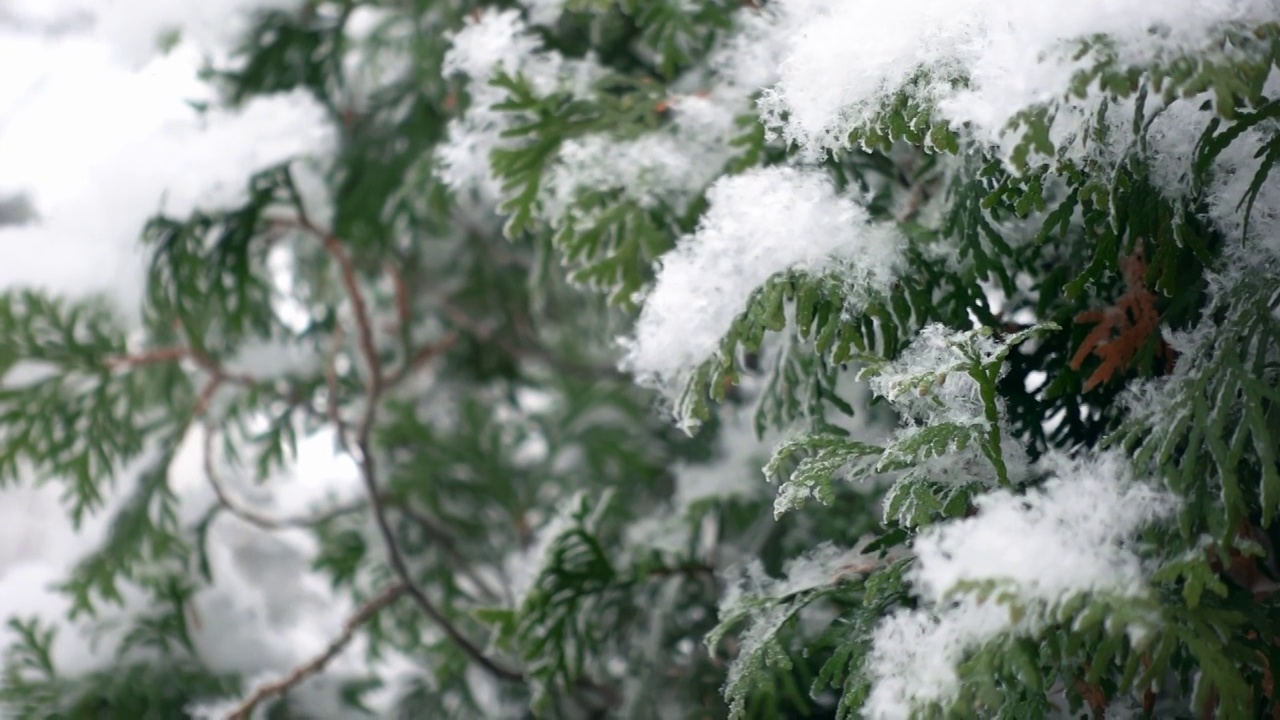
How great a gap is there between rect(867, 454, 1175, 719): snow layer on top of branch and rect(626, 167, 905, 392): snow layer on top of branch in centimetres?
24

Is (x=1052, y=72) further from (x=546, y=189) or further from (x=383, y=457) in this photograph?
(x=383, y=457)

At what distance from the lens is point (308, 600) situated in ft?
8.36

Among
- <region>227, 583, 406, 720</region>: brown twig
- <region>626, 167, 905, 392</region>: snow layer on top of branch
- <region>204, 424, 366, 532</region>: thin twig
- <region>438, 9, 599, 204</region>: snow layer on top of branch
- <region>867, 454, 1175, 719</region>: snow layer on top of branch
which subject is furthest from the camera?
<region>204, 424, 366, 532</region>: thin twig

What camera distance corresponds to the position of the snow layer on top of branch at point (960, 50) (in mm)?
748

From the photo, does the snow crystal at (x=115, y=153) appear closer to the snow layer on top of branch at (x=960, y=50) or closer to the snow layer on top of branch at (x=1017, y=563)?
the snow layer on top of branch at (x=960, y=50)

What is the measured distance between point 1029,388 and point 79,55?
1.77 metres

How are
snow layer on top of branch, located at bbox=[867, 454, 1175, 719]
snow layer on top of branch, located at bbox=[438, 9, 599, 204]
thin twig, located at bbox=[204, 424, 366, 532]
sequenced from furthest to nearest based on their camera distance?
1. thin twig, located at bbox=[204, 424, 366, 532]
2. snow layer on top of branch, located at bbox=[438, 9, 599, 204]
3. snow layer on top of branch, located at bbox=[867, 454, 1175, 719]

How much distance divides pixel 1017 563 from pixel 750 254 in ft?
1.14

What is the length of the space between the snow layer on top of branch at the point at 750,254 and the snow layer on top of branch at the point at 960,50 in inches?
2.4

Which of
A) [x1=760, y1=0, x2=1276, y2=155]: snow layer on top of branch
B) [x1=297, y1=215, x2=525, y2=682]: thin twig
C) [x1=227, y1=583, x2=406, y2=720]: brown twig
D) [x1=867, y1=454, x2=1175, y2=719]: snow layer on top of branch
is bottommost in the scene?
[x1=227, y1=583, x2=406, y2=720]: brown twig

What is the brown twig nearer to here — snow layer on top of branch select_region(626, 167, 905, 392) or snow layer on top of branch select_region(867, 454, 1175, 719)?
snow layer on top of branch select_region(626, 167, 905, 392)

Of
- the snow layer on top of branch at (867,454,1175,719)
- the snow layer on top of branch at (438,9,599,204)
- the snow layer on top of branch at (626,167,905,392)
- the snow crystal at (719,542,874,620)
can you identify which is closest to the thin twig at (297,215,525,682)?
the snow layer on top of branch at (438,9,599,204)

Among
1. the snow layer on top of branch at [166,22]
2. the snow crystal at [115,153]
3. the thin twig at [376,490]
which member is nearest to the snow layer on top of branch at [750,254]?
the thin twig at [376,490]

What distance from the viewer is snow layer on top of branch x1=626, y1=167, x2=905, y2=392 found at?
3.08ft
